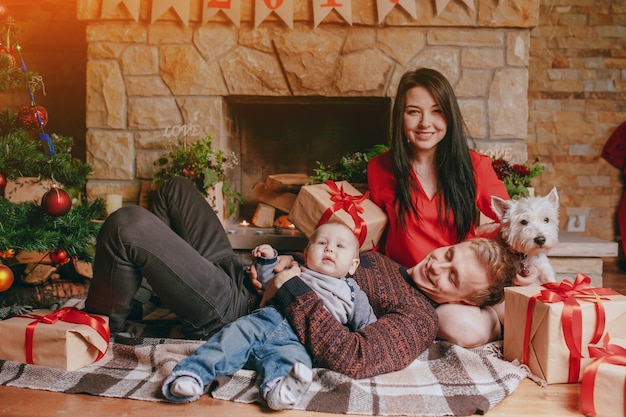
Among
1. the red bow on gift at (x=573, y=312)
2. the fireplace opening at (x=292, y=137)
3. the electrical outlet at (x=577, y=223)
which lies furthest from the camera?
the electrical outlet at (x=577, y=223)

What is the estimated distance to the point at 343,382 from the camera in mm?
1456

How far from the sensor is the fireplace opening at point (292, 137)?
3260 millimetres

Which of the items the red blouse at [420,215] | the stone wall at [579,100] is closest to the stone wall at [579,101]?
the stone wall at [579,100]

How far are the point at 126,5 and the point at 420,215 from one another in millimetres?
1923

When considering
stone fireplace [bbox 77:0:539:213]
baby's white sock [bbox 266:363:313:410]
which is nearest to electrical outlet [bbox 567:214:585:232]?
stone fireplace [bbox 77:0:539:213]

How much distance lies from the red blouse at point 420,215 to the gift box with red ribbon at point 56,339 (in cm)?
117

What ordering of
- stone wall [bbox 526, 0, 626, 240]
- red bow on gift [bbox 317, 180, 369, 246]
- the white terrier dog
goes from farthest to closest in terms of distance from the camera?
stone wall [bbox 526, 0, 626, 240] < red bow on gift [bbox 317, 180, 369, 246] < the white terrier dog

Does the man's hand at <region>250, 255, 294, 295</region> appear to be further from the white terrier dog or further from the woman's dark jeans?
the white terrier dog

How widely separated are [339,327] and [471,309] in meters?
0.55

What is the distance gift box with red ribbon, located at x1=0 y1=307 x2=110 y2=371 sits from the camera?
4.99 feet

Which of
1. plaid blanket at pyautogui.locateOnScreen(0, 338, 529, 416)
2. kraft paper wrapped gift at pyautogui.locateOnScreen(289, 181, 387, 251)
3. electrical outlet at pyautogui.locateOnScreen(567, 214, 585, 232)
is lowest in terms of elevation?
plaid blanket at pyautogui.locateOnScreen(0, 338, 529, 416)

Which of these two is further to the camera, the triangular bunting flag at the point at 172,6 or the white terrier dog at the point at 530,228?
the triangular bunting flag at the point at 172,6

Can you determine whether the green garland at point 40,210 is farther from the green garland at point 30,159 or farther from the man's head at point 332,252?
the man's head at point 332,252

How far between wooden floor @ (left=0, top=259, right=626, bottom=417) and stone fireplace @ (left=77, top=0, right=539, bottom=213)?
1594mm
